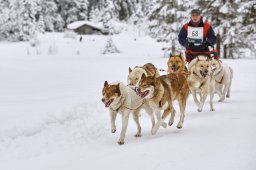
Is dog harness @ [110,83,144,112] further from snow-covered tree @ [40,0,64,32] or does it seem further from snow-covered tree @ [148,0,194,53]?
snow-covered tree @ [40,0,64,32]

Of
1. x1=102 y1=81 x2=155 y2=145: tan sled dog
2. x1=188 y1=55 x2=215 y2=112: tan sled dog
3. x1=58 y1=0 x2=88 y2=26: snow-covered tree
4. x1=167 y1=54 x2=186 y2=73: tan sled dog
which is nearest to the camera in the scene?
x1=102 y1=81 x2=155 y2=145: tan sled dog

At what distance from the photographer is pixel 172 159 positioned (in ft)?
15.5

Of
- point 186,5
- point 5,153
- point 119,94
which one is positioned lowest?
point 5,153

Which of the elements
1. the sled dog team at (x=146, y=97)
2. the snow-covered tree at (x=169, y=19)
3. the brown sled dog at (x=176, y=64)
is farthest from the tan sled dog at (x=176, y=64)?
the snow-covered tree at (x=169, y=19)

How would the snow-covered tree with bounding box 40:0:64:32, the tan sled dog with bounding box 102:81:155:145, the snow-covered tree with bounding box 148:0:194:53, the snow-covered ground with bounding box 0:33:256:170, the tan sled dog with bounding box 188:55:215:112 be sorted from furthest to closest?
the snow-covered tree with bounding box 40:0:64:32
the snow-covered tree with bounding box 148:0:194:53
the tan sled dog with bounding box 188:55:215:112
the tan sled dog with bounding box 102:81:155:145
the snow-covered ground with bounding box 0:33:256:170

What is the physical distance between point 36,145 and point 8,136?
1.62 feet

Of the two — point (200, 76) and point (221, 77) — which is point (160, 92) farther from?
point (221, 77)

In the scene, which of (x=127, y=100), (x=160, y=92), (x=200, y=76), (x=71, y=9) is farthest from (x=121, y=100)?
(x=71, y=9)

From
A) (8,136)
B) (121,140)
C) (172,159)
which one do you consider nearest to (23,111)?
(8,136)

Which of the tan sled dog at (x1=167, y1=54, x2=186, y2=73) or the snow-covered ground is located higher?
the tan sled dog at (x1=167, y1=54, x2=186, y2=73)

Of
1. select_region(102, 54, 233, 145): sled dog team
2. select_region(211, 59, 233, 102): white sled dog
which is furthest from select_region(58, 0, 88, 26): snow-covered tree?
select_region(102, 54, 233, 145): sled dog team

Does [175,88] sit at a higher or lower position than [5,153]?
higher

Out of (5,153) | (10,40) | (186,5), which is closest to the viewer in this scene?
(5,153)

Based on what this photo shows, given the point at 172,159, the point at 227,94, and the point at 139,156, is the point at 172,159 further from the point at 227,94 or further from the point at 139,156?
the point at 227,94
